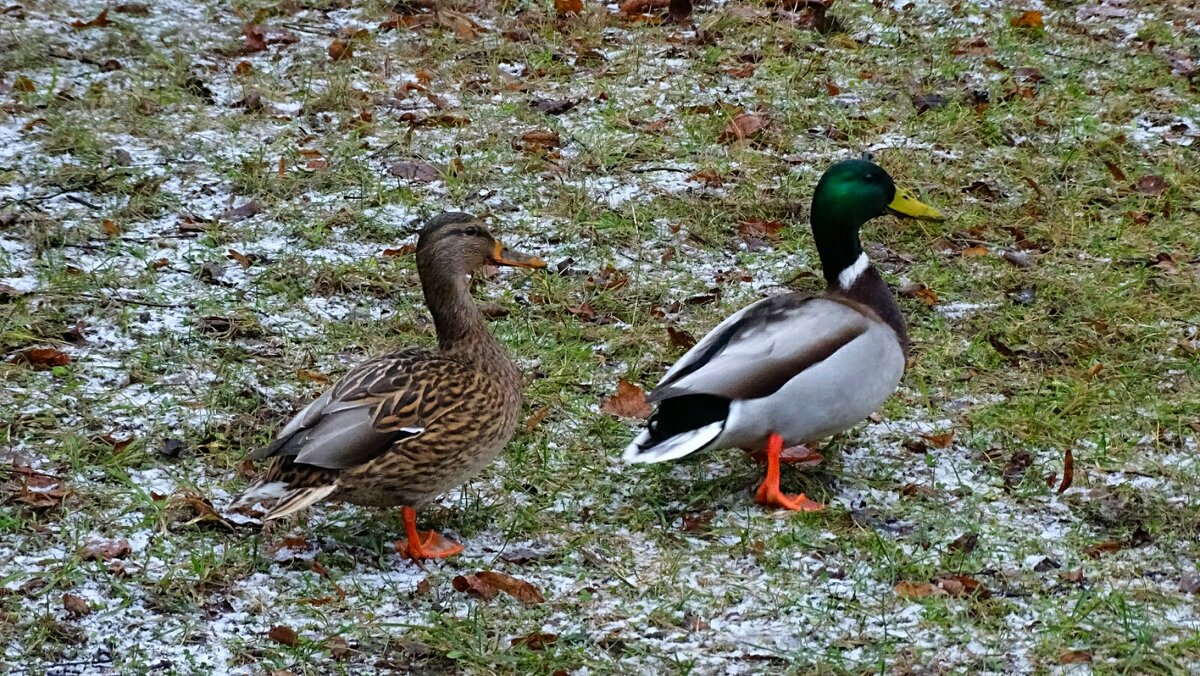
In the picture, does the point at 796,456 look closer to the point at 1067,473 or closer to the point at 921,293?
the point at 1067,473

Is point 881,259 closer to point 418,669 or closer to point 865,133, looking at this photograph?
point 865,133

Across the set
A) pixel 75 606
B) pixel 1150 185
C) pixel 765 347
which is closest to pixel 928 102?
pixel 1150 185

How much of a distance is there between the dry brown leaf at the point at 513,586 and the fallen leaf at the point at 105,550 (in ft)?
3.08

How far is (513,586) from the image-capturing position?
3750 mm

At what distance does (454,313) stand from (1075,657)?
75.9 inches

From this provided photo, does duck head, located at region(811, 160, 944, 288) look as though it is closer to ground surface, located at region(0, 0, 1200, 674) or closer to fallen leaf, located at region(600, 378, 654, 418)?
ground surface, located at region(0, 0, 1200, 674)

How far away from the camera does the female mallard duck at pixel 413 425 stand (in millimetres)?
3768

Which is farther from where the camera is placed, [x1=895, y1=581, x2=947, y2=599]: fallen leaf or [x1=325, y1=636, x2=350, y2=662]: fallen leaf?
[x1=895, y1=581, x2=947, y2=599]: fallen leaf

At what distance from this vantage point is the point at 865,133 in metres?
6.79

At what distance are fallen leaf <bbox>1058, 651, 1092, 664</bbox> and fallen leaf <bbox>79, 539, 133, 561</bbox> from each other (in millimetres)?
2369

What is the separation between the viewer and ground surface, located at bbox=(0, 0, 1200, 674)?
3.62m

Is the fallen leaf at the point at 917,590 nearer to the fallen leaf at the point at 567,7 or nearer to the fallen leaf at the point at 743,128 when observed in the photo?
the fallen leaf at the point at 743,128

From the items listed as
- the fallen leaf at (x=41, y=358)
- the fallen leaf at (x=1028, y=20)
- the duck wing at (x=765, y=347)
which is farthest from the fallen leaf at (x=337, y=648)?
the fallen leaf at (x=1028, y=20)

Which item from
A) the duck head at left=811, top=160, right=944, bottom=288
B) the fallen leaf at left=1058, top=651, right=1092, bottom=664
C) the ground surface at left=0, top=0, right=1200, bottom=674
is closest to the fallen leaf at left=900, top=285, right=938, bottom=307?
the ground surface at left=0, top=0, right=1200, bottom=674
